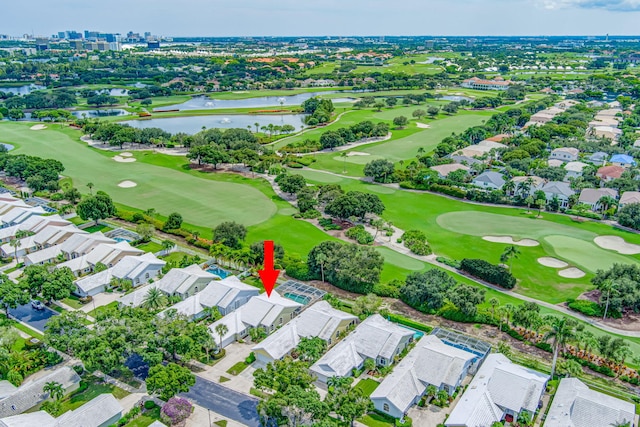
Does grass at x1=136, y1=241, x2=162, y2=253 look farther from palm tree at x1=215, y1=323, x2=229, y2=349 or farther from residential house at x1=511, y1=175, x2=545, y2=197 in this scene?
residential house at x1=511, y1=175, x2=545, y2=197

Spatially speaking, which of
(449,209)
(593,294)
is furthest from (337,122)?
(593,294)

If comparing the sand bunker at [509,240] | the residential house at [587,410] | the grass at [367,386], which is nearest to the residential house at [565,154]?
the sand bunker at [509,240]

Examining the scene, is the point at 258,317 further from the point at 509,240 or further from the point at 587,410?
the point at 509,240

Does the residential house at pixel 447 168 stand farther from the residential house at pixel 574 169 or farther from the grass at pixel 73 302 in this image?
the grass at pixel 73 302

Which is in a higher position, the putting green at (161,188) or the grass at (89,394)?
the putting green at (161,188)

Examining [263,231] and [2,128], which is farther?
[2,128]

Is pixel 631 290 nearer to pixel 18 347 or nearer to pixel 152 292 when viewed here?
pixel 152 292

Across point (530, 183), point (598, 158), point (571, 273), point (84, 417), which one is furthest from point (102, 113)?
point (571, 273)
